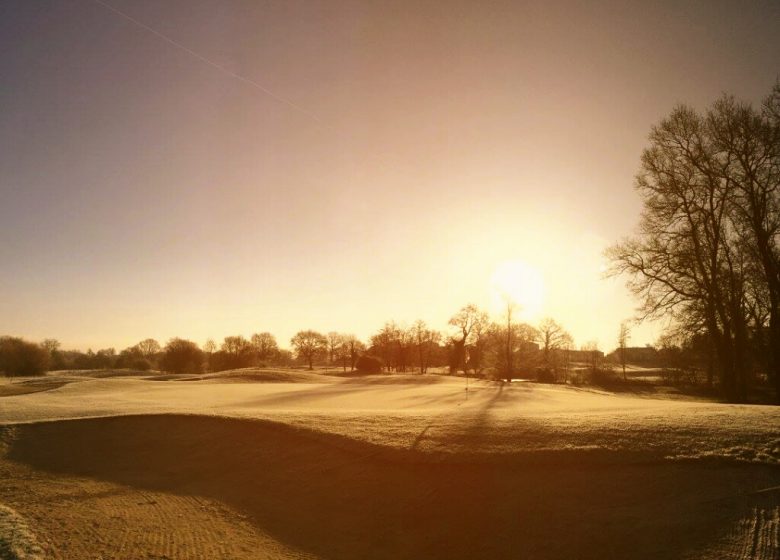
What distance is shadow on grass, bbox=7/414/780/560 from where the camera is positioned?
892 cm

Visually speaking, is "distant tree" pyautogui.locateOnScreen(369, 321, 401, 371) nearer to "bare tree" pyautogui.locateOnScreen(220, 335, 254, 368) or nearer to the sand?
"bare tree" pyautogui.locateOnScreen(220, 335, 254, 368)

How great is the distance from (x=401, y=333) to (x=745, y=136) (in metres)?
86.8

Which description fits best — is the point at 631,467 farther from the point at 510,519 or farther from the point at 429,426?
the point at 429,426

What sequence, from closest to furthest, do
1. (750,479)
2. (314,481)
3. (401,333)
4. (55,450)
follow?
(750,479) → (314,481) → (55,450) → (401,333)

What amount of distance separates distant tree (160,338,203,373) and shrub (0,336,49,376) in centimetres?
2029

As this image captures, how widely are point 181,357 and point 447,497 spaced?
84.6m

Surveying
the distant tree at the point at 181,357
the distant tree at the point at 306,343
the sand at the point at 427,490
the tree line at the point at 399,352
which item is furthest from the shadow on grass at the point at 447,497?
the distant tree at the point at 306,343

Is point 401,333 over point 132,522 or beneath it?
over

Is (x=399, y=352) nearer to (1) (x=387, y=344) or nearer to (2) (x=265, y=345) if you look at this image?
(1) (x=387, y=344)

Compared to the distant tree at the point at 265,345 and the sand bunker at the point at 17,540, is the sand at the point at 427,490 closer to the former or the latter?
the sand bunker at the point at 17,540

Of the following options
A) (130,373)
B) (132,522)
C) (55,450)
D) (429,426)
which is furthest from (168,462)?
(130,373)

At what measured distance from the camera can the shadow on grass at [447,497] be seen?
892 cm

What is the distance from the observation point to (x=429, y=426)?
15.5 metres

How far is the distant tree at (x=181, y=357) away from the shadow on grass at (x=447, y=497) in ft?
241
